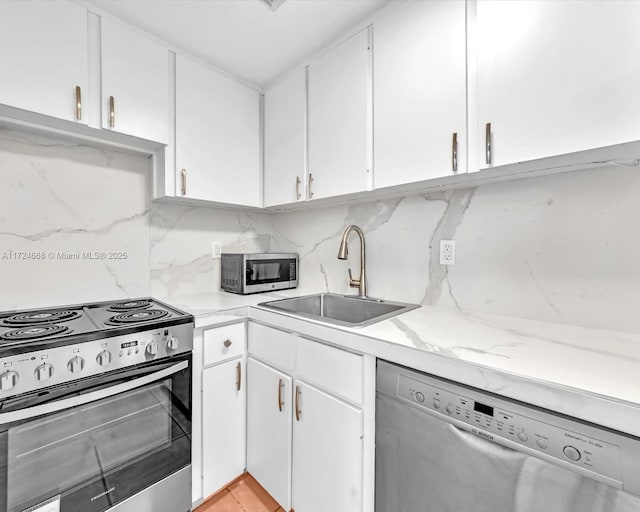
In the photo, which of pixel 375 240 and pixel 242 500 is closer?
pixel 242 500

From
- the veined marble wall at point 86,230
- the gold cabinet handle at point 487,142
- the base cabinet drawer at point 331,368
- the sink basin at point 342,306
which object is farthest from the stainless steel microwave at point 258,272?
the gold cabinet handle at point 487,142

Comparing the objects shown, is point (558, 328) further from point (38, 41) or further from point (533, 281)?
point (38, 41)

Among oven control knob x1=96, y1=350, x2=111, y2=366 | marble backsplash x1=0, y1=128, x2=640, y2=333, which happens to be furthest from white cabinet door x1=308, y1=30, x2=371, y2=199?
oven control knob x1=96, y1=350, x2=111, y2=366

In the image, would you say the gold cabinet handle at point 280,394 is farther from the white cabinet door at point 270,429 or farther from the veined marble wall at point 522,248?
the veined marble wall at point 522,248

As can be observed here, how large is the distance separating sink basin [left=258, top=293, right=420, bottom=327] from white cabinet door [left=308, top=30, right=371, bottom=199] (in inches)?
22.6

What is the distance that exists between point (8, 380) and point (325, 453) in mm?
1013

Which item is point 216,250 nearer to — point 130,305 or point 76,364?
point 130,305

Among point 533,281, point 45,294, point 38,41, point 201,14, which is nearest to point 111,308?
point 45,294

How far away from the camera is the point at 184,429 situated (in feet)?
4.10

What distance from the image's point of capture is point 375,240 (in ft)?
5.43

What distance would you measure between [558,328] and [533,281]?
0.19m

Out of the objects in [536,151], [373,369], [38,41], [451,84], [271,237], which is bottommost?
[373,369]

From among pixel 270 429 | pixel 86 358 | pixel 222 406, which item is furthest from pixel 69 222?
pixel 270 429

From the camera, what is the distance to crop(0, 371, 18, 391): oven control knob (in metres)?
0.83
